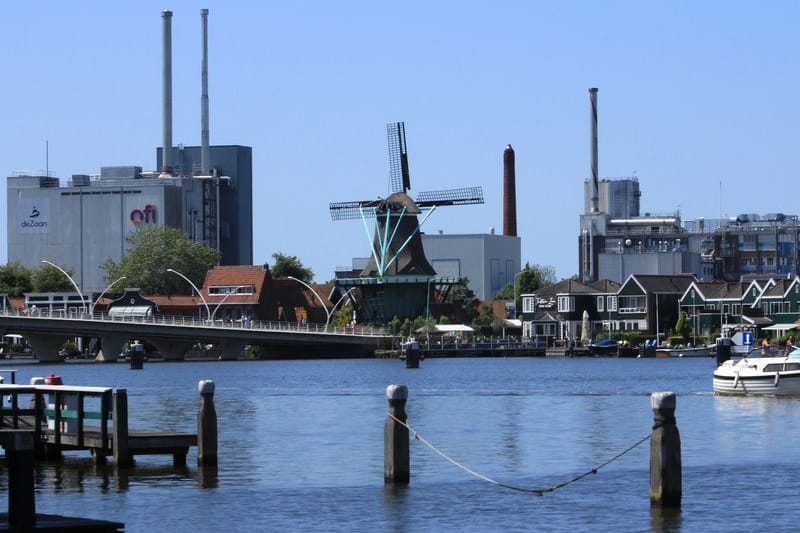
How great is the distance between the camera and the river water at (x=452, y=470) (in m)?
35.8

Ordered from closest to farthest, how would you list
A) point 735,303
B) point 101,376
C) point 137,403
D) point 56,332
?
point 137,403
point 101,376
point 56,332
point 735,303

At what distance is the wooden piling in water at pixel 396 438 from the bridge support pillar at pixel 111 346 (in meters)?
138

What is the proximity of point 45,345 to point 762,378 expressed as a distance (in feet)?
356

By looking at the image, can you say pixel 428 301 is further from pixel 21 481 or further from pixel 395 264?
pixel 21 481

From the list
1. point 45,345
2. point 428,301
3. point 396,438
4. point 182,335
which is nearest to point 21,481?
point 396,438

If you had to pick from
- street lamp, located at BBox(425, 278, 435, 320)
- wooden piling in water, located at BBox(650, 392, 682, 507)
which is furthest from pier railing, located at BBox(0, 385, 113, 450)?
street lamp, located at BBox(425, 278, 435, 320)

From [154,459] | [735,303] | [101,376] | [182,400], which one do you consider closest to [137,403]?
[182,400]

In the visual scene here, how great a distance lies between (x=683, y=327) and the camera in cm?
19425

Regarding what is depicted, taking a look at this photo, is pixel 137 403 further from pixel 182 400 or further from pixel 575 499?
pixel 575 499

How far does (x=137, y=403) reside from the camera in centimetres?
8500

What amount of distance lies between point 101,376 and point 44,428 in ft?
281

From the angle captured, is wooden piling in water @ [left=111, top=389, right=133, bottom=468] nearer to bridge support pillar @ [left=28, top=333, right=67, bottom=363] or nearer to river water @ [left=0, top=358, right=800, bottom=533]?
river water @ [left=0, top=358, right=800, bottom=533]

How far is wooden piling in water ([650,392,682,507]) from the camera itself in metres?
32.5

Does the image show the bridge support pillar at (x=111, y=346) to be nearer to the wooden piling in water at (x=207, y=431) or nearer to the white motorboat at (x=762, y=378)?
the white motorboat at (x=762, y=378)
